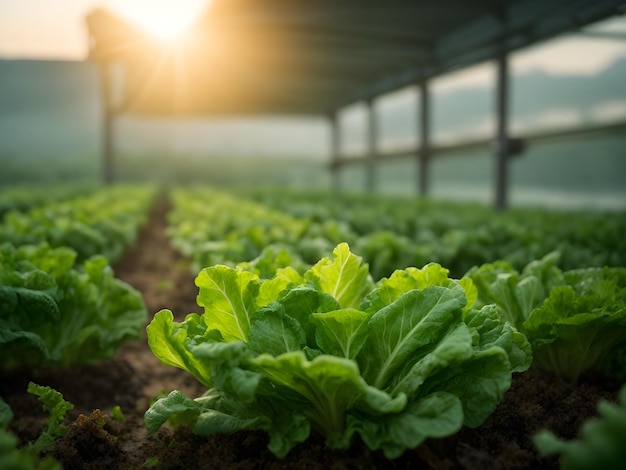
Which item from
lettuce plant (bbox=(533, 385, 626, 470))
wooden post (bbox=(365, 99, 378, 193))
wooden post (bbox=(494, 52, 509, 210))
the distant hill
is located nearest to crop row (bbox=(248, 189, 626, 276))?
lettuce plant (bbox=(533, 385, 626, 470))

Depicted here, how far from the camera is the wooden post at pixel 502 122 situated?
10.9m

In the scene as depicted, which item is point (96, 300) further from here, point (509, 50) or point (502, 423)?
point (509, 50)

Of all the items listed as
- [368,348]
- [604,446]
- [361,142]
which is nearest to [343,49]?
[361,142]

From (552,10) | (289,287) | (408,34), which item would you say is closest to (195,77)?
(408,34)

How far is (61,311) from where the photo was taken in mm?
3170

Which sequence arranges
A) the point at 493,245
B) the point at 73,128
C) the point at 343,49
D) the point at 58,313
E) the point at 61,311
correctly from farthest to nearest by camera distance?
the point at 73,128, the point at 343,49, the point at 493,245, the point at 61,311, the point at 58,313

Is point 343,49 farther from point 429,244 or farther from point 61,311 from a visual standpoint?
point 61,311

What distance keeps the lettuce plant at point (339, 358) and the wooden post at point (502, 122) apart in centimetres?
944

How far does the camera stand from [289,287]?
2.08 m

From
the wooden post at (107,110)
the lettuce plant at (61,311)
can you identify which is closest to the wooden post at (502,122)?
the lettuce plant at (61,311)

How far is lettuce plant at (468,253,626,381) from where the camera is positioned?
2.33 m

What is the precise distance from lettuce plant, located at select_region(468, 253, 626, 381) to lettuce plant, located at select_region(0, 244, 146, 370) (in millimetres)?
2021

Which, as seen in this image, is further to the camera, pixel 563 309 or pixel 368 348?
pixel 563 309

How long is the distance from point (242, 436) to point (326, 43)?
1186cm
